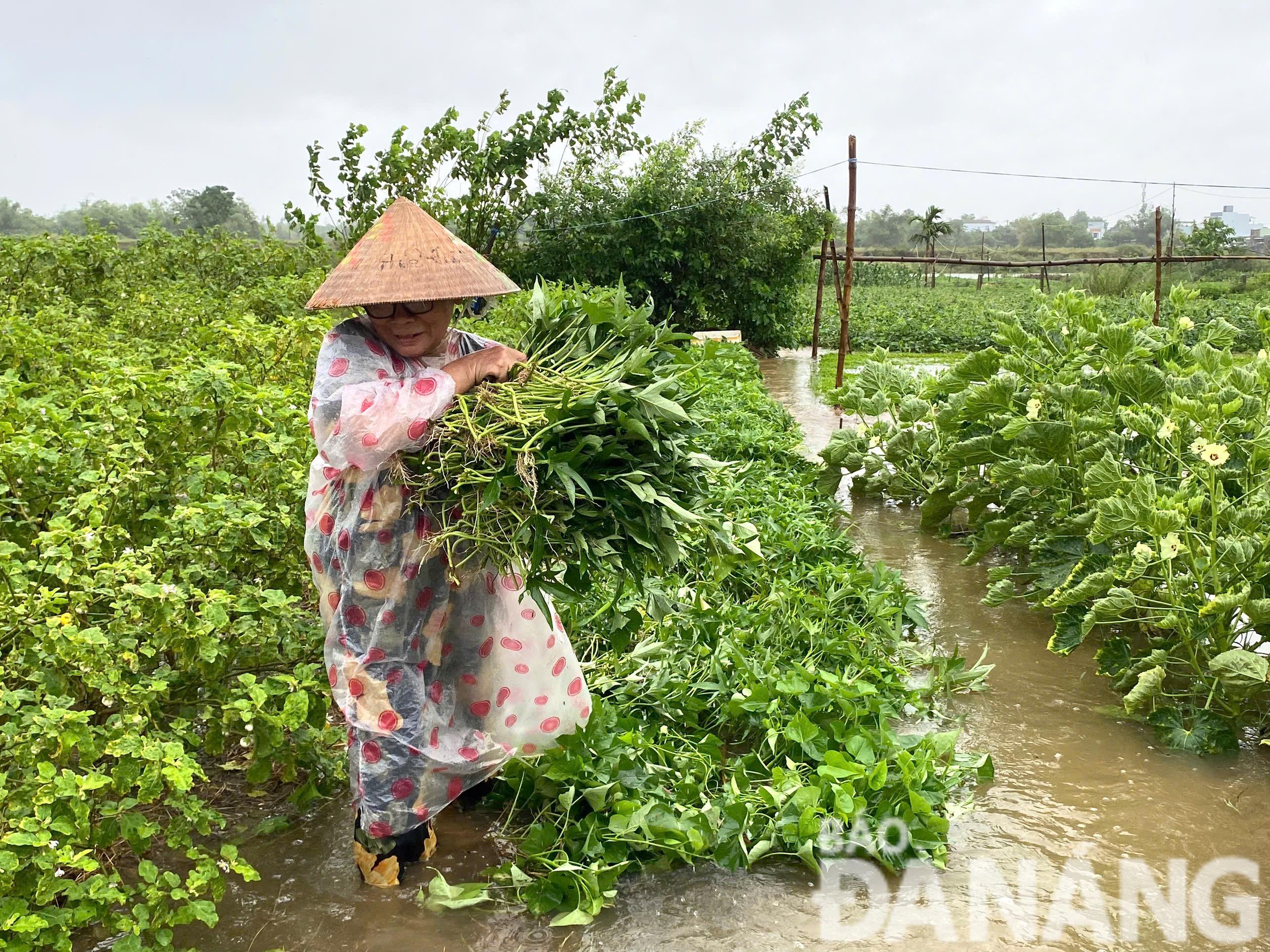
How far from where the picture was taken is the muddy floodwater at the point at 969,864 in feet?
8.30

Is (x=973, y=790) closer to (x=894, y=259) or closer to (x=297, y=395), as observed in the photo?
(x=297, y=395)

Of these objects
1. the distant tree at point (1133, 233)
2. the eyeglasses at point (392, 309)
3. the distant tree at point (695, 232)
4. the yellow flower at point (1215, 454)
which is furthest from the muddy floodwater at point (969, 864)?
the distant tree at point (1133, 233)

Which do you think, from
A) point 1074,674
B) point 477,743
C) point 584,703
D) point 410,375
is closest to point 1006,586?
point 1074,674

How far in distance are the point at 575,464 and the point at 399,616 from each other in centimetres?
63

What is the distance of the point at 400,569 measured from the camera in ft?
8.46

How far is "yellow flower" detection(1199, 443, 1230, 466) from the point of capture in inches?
138

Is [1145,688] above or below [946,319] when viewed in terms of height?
below

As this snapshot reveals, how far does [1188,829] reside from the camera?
304 cm

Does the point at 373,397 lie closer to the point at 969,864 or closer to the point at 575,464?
the point at 575,464

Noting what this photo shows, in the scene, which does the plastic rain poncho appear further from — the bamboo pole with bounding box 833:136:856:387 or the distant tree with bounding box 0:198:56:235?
the distant tree with bounding box 0:198:56:235

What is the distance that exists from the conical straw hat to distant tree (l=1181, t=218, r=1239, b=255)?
33.3 metres

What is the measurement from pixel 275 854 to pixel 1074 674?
122 inches

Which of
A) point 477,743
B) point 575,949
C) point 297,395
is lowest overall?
point 575,949

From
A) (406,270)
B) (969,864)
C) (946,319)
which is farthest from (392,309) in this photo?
(946,319)
